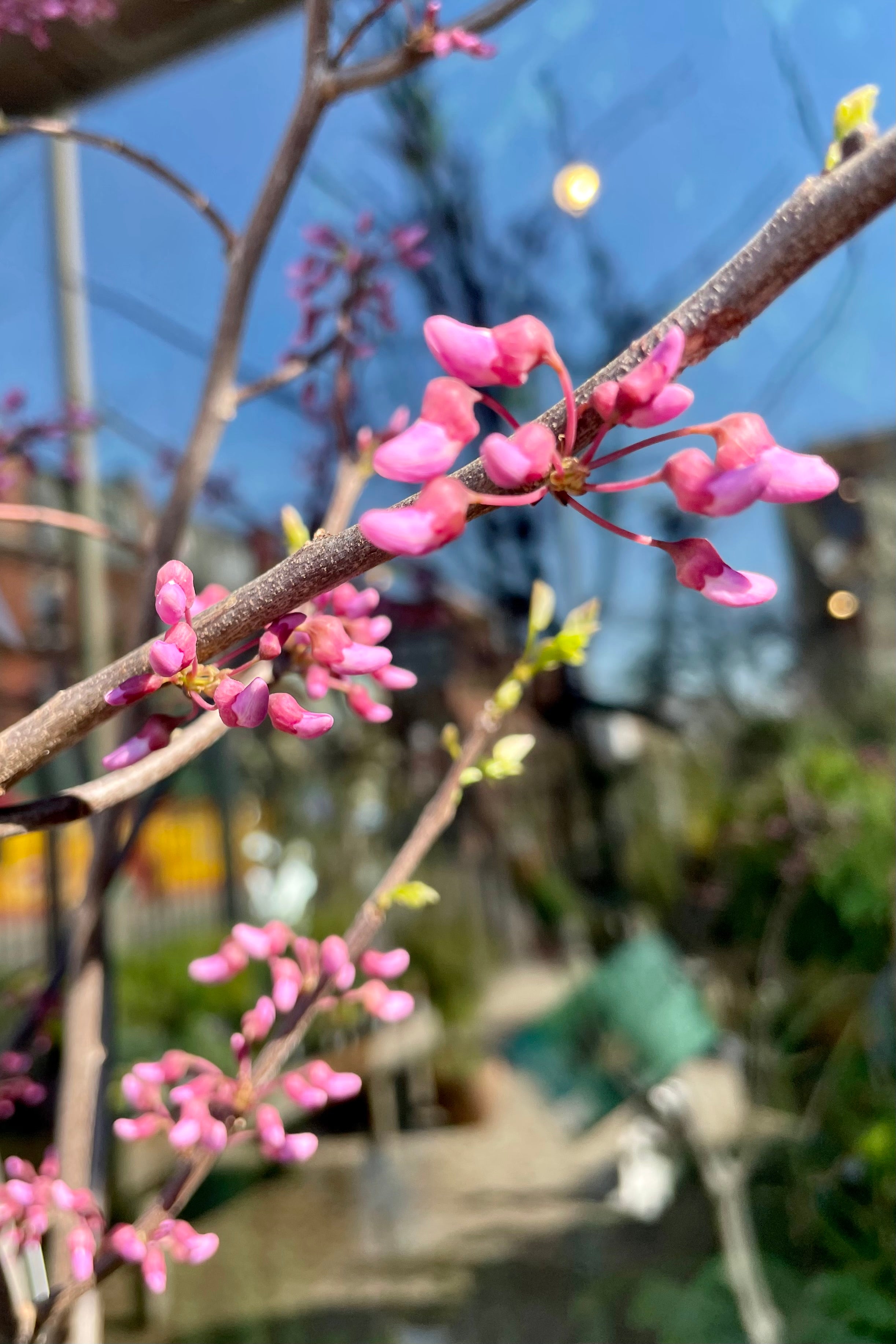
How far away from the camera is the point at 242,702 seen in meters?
0.26

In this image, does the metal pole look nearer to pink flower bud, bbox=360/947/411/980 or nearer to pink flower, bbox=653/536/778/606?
pink flower bud, bbox=360/947/411/980

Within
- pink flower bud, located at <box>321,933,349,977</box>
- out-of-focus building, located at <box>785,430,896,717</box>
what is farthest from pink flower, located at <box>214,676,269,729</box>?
out-of-focus building, located at <box>785,430,896,717</box>

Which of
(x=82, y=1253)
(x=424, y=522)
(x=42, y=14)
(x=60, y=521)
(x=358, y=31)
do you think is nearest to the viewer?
(x=424, y=522)

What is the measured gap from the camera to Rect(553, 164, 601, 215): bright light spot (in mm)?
1100

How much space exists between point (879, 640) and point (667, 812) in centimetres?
32

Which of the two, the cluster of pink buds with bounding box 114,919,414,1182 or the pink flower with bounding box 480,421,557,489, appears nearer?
the pink flower with bounding box 480,421,557,489

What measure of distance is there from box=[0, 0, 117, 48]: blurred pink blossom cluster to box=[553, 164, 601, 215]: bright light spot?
0.55m

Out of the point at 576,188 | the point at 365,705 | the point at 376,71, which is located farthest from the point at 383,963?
the point at 576,188

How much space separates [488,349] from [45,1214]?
501 millimetres

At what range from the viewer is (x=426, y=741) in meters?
1.22

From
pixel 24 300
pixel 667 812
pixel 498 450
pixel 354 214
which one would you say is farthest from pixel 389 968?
pixel 24 300

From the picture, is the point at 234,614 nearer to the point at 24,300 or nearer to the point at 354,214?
the point at 354,214

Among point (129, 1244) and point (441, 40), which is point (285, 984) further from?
point (441, 40)

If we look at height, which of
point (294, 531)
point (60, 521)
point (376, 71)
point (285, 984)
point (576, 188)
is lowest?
point (285, 984)
